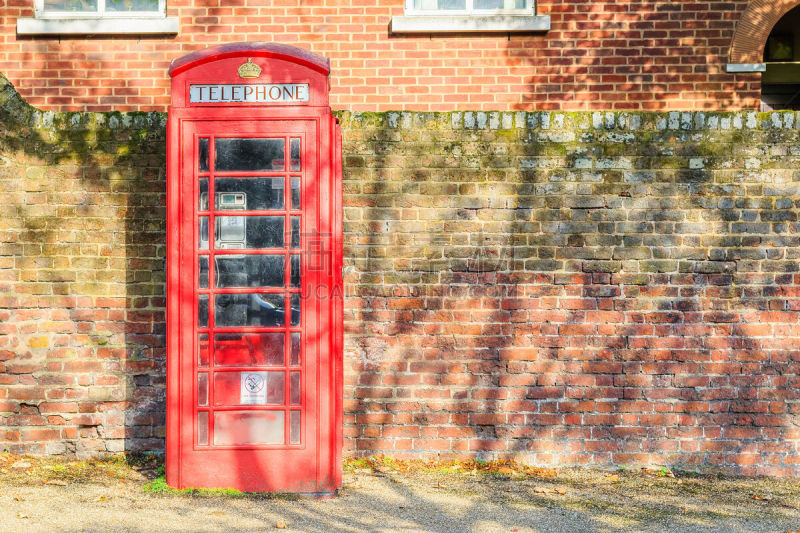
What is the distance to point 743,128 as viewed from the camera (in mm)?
4961

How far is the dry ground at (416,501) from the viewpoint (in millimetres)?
3951

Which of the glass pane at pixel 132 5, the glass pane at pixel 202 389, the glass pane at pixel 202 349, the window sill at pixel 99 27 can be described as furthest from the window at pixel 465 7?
the glass pane at pixel 202 389

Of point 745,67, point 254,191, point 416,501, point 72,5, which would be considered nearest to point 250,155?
point 254,191

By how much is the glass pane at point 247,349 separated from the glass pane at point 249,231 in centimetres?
56

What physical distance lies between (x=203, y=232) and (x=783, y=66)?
757 cm

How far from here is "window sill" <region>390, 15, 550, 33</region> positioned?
22.1 ft

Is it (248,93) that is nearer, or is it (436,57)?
(248,93)

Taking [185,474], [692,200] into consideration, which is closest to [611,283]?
[692,200]

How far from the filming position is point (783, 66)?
861 centimetres

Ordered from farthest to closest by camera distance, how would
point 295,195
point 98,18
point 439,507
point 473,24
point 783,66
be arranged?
point 783,66 → point 98,18 → point 473,24 → point 295,195 → point 439,507

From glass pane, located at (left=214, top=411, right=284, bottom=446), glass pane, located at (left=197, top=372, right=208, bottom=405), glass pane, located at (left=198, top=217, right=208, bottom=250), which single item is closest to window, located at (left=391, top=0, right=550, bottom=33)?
glass pane, located at (left=198, top=217, right=208, bottom=250)

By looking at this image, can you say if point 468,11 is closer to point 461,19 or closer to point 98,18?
point 461,19

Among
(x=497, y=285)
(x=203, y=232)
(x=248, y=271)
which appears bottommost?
(x=497, y=285)

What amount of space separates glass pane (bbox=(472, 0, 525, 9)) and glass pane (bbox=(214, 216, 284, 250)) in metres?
3.81
